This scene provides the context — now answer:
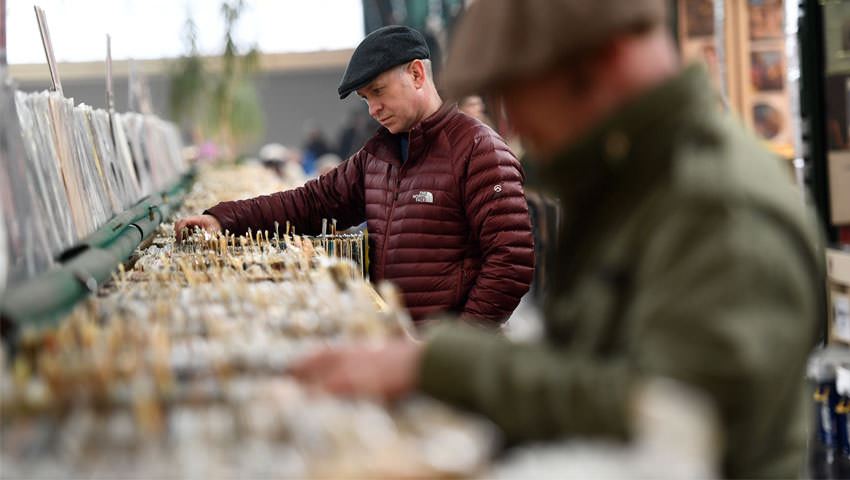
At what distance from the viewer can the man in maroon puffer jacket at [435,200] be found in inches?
159

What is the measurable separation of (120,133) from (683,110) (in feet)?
13.1

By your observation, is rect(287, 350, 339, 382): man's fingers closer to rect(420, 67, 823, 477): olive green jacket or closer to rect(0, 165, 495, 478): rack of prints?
rect(0, 165, 495, 478): rack of prints

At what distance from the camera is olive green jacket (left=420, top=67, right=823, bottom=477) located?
5.14 ft

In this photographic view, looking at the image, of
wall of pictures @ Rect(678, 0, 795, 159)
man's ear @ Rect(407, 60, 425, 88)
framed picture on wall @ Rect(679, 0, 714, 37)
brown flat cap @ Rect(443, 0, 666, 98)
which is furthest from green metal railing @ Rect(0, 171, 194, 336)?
framed picture on wall @ Rect(679, 0, 714, 37)

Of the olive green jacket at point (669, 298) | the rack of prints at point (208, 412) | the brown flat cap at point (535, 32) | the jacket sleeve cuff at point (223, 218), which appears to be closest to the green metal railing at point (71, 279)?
the rack of prints at point (208, 412)

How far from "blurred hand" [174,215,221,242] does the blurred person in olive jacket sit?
8.42ft

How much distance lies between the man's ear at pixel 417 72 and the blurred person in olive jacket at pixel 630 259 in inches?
94.1

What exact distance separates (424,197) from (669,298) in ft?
8.52

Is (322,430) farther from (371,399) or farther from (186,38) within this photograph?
(186,38)

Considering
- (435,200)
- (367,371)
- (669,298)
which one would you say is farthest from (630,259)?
(435,200)

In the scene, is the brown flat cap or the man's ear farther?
the man's ear

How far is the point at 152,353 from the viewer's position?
1870 millimetres

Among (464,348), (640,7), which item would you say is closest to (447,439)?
(464,348)

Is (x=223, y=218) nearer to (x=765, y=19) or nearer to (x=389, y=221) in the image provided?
(x=389, y=221)
